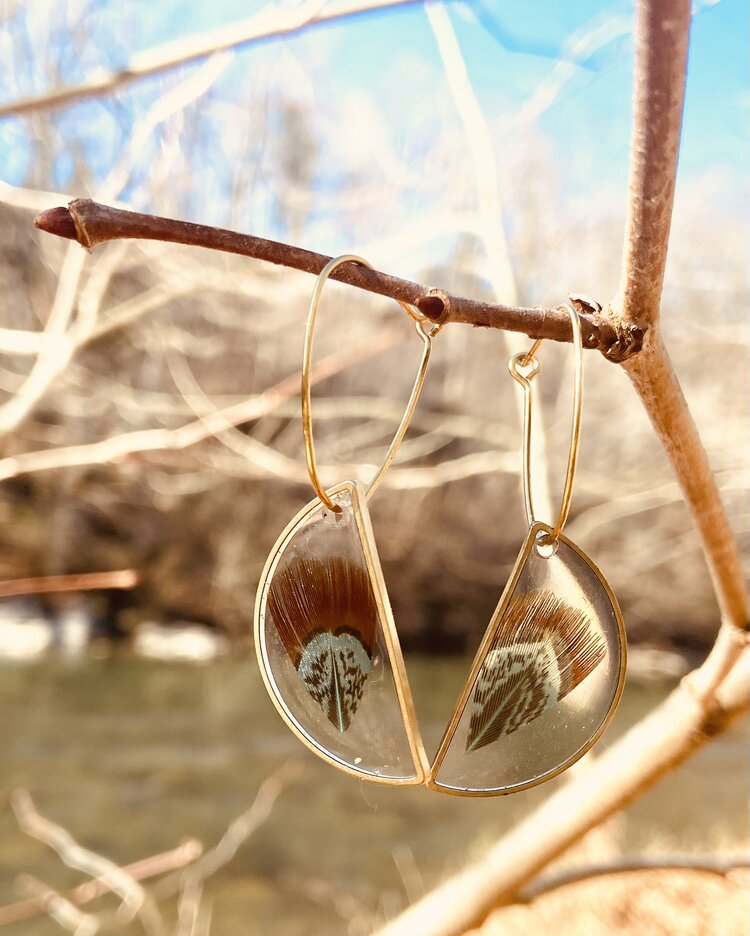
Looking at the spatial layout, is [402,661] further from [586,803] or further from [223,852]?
[223,852]

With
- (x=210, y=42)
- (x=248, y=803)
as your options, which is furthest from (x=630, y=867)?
(x=248, y=803)

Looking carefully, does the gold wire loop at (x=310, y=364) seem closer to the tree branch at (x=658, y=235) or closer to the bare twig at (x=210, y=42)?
the tree branch at (x=658, y=235)

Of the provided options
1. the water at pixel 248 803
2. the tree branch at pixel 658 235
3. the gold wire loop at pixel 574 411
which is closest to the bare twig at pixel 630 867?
the tree branch at pixel 658 235

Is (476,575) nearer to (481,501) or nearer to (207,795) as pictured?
(481,501)

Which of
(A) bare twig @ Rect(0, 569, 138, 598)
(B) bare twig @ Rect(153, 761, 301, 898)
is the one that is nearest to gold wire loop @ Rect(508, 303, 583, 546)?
(A) bare twig @ Rect(0, 569, 138, 598)

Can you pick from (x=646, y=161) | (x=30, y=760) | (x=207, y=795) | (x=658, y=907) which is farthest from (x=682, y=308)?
(x=30, y=760)

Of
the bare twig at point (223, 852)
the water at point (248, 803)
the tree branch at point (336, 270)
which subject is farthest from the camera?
the water at point (248, 803)
